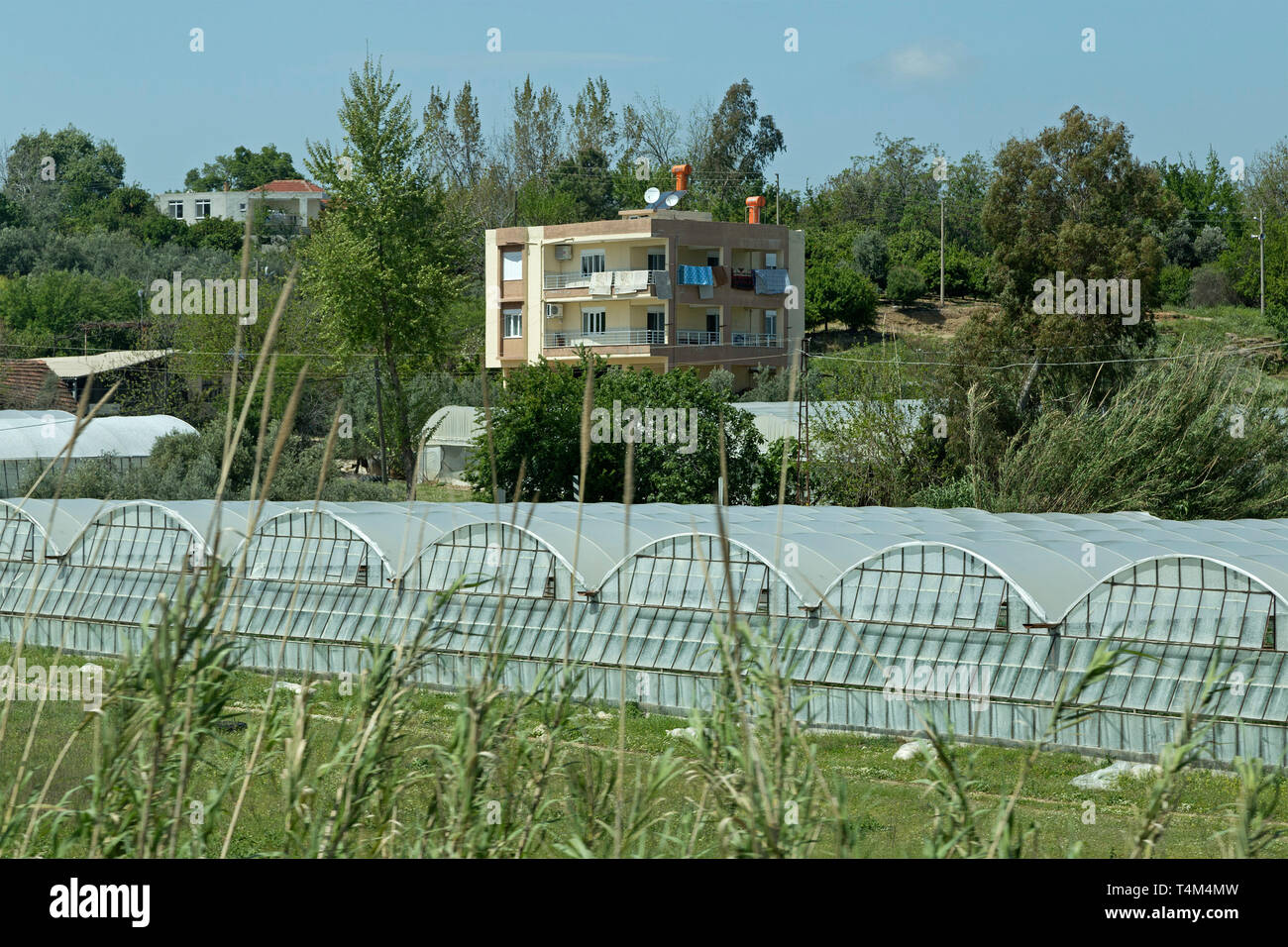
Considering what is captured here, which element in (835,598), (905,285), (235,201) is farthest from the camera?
(235,201)

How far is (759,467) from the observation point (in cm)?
3606

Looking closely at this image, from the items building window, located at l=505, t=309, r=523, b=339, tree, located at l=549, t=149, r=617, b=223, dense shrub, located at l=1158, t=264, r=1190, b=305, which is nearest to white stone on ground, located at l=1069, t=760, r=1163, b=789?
building window, located at l=505, t=309, r=523, b=339

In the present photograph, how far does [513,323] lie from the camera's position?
59.3m

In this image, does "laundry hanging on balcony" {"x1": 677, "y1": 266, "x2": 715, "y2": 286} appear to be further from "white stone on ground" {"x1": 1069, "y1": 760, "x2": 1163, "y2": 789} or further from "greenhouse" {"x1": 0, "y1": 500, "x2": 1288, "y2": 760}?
"white stone on ground" {"x1": 1069, "y1": 760, "x2": 1163, "y2": 789}

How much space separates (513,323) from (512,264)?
2.77 meters

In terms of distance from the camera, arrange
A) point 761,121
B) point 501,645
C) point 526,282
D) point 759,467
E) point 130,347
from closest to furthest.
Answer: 1. point 501,645
2. point 759,467
3. point 526,282
4. point 130,347
5. point 761,121

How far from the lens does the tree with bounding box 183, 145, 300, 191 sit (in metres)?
117

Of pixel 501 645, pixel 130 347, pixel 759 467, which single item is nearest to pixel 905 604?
pixel 501 645

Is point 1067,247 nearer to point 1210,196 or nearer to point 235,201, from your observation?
point 1210,196

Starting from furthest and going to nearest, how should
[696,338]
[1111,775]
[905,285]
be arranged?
[905,285]
[696,338]
[1111,775]

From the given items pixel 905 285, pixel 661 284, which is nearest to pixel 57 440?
pixel 661 284

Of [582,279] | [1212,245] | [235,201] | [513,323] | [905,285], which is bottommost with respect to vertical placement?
[513,323]
